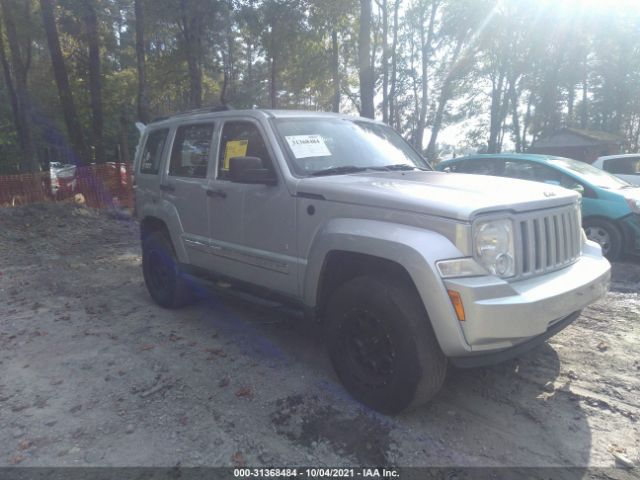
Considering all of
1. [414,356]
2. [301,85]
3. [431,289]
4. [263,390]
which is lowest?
[263,390]

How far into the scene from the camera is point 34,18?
19.0 meters

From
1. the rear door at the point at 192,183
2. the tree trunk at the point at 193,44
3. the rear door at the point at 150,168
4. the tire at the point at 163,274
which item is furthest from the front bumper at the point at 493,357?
the tree trunk at the point at 193,44

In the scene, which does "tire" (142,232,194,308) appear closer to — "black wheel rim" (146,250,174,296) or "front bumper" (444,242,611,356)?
"black wheel rim" (146,250,174,296)

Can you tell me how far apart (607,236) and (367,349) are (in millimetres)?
5431

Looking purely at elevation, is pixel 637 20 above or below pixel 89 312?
above

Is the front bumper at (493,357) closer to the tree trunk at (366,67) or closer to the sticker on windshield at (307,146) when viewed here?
the sticker on windshield at (307,146)

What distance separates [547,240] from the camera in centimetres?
301

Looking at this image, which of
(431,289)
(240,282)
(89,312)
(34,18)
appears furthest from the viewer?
(34,18)

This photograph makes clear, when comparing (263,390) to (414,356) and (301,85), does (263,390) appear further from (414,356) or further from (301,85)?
→ (301,85)

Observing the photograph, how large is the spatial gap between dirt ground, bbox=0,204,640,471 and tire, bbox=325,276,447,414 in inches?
7.7

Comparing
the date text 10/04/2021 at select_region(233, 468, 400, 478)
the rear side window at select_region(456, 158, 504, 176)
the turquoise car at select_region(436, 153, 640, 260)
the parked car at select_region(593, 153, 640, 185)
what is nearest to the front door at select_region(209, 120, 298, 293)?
the date text 10/04/2021 at select_region(233, 468, 400, 478)

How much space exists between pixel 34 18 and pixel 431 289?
73.9 ft

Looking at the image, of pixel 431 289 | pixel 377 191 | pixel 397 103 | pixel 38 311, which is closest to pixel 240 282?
pixel 377 191

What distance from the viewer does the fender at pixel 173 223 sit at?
481cm
